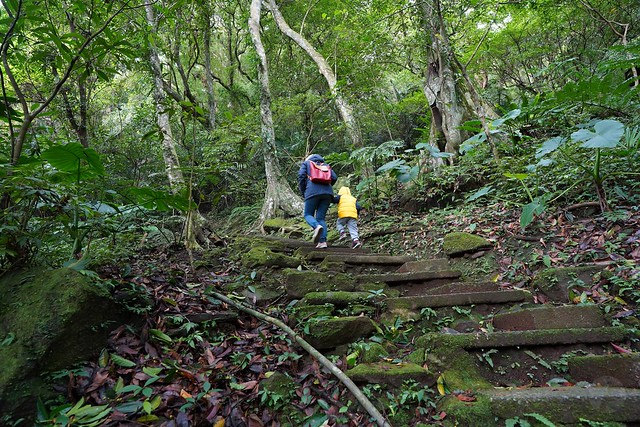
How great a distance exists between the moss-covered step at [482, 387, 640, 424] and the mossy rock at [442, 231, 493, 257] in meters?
2.50

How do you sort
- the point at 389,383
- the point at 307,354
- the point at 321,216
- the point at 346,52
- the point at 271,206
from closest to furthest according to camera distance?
the point at 389,383 → the point at 307,354 → the point at 321,216 → the point at 271,206 → the point at 346,52

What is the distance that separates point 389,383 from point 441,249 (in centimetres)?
303

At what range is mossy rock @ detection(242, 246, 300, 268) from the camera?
4.22 metres

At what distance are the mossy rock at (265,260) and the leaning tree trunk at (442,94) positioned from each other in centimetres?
475

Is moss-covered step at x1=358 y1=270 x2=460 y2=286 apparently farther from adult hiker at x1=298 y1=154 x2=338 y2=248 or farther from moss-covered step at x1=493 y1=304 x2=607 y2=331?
adult hiker at x1=298 y1=154 x2=338 y2=248

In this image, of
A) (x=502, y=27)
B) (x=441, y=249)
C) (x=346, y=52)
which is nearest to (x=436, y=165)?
(x=441, y=249)

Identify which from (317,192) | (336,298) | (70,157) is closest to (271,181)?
(317,192)

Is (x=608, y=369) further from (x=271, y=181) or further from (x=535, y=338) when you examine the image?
(x=271, y=181)

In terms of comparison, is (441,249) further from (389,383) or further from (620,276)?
(389,383)

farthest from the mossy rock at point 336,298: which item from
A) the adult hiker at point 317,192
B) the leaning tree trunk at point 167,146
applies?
the leaning tree trunk at point 167,146

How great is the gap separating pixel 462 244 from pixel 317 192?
2.38 meters

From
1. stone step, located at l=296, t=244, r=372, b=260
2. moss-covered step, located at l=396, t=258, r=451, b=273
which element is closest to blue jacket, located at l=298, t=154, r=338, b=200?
stone step, located at l=296, t=244, r=372, b=260

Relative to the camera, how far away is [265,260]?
13.9 ft

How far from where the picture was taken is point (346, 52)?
1009 cm
